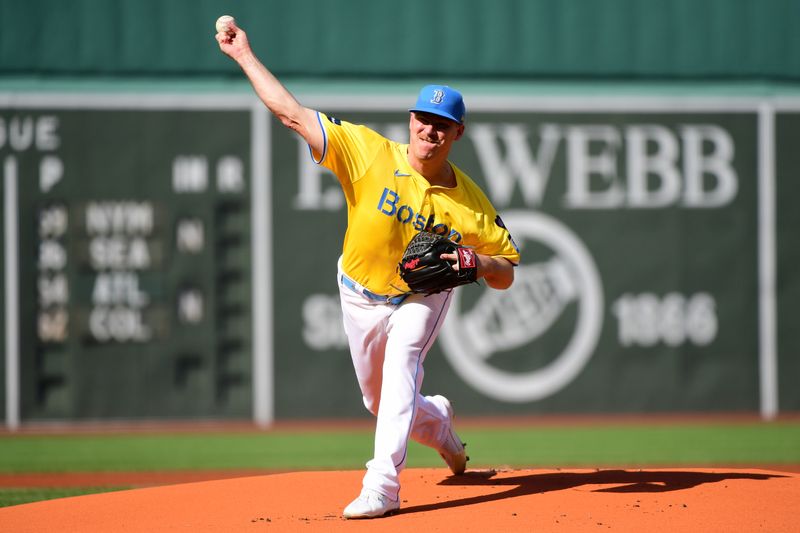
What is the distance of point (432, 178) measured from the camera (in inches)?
185

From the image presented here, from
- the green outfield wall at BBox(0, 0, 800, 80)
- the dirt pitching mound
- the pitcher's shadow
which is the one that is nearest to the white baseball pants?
the dirt pitching mound

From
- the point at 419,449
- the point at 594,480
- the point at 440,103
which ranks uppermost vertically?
the point at 440,103

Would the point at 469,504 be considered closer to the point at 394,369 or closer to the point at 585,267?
the point at 394,369

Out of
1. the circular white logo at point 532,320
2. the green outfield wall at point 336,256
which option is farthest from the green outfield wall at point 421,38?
the circular white logo at point 532,320

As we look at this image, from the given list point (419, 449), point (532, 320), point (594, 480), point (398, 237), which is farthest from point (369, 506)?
point (532, 320)

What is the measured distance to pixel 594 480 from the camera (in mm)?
5062

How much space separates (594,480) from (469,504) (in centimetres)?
85

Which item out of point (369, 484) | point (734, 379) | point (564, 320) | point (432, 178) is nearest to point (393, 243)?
point (432, 178)

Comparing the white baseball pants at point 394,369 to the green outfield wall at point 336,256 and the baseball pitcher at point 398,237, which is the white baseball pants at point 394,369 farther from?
the green outfield wall at point 336,256

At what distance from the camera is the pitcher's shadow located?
4754 millimetres

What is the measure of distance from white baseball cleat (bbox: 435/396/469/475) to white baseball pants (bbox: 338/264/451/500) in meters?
0.04

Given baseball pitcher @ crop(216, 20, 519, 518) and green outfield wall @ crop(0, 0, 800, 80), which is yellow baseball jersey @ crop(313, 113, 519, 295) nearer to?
baseball pitcher @ crop(216, 20, 519, 518)

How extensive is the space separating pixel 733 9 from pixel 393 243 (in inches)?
278

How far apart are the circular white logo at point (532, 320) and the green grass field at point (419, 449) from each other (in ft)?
1.62
